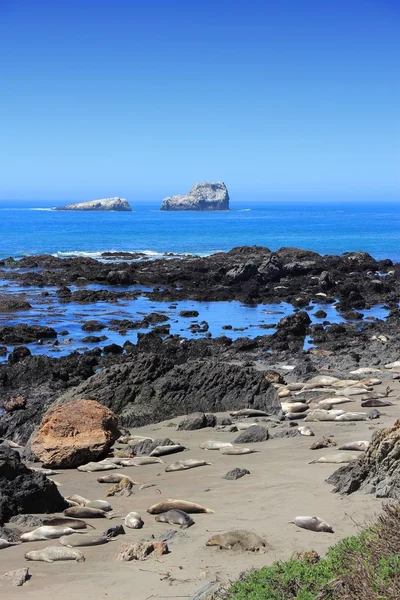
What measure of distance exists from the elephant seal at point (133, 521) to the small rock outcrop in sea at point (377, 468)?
188 centimetres

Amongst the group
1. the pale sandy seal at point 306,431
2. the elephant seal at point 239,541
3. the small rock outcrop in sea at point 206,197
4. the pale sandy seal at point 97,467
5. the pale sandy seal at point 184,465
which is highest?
the small rock outcrop in sea at point 206,197

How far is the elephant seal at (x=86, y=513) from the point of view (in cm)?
720

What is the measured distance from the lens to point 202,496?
771 centimetres

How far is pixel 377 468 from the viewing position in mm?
7168

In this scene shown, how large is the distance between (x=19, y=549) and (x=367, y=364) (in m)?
11.8

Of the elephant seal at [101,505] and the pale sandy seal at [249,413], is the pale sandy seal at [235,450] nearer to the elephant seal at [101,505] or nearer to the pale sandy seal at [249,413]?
the pale sandy seal at [249,413]

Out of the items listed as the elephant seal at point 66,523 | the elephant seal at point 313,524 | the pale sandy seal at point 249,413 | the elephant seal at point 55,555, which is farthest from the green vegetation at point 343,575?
the pale sandy seal at point 249,413

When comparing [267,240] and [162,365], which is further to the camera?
[267,240]

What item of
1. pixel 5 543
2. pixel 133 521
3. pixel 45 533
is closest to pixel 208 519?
pixel 133 521

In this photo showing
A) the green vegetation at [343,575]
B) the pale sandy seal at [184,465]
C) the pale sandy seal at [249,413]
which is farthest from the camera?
the pale sandy seal at [249,413]

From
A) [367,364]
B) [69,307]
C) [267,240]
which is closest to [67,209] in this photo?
[267,240]

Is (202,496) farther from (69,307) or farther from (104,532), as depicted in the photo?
(69,307)

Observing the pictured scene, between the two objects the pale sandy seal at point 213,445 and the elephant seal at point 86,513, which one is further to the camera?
the pale sandy seal at point 213,445

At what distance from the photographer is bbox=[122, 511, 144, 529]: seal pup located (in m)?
6.82
